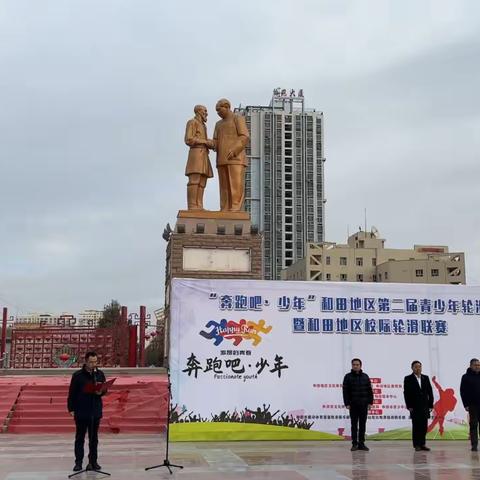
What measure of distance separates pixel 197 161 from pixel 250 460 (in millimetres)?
11027

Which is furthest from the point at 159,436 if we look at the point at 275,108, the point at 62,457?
the point at 275,108

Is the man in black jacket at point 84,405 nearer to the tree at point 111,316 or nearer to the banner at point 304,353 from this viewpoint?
the banner at point 304,353

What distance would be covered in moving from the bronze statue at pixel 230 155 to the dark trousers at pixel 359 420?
9.46 meters

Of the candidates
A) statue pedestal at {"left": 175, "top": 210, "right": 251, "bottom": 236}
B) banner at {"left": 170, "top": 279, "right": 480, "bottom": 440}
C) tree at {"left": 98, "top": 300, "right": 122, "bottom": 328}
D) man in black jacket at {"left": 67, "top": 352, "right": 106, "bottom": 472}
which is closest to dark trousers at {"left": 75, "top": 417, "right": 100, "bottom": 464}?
man in black jacket at {"left": 67, "top": 352, "right": 106, "bottom": 472}

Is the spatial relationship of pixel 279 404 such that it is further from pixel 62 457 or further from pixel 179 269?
pixel 179 269

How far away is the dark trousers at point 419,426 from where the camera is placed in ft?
25.6

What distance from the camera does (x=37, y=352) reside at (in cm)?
2255

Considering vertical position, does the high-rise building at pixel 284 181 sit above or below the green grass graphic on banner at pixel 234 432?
above

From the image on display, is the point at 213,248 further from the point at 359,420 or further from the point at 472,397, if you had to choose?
the point at 472,397

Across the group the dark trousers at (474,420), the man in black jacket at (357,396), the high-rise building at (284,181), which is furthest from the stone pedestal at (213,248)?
the high-rise building at (284,181)

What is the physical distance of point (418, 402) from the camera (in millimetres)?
7848

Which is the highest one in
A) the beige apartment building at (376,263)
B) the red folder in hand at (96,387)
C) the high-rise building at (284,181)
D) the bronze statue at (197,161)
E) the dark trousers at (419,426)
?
the high-rise building at (284,181)

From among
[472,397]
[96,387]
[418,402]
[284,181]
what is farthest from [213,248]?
[284,181]

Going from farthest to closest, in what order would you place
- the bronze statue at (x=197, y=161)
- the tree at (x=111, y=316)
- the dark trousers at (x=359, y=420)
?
the tree at (x=111, y=316)
the bronze statue at (x=197, y=161)
the dark trousers at (x=359, y=420)
